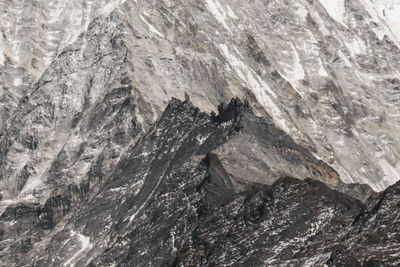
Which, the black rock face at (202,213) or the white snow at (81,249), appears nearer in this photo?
the black rock face at (202,213)

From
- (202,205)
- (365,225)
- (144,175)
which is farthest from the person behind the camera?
(144,175)

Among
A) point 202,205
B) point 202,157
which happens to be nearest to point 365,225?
point 202,205

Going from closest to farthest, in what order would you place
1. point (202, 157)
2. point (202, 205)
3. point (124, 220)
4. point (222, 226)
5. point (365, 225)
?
point (365, 225) → point (222, 226) → point (202, 205) → point (202, 157) → point (124, 220)

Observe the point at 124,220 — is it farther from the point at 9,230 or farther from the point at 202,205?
the point at 9,230

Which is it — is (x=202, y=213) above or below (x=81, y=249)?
above

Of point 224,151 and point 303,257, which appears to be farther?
point 224,151

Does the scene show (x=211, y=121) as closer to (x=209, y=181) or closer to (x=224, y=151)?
(x=224, y=151)

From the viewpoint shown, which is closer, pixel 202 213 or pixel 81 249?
pixel 202 213
